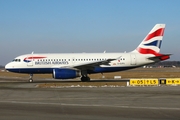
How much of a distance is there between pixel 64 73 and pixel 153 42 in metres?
12.2

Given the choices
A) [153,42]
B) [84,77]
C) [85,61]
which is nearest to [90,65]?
[85,61]

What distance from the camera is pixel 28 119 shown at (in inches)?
429

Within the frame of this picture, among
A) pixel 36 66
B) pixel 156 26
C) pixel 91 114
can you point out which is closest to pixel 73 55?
pixel 36 66

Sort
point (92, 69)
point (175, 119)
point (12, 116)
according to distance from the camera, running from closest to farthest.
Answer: point (175, 119), point (12, 116), point (92, 69)

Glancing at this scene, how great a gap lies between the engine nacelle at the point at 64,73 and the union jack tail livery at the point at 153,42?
30.0 ft

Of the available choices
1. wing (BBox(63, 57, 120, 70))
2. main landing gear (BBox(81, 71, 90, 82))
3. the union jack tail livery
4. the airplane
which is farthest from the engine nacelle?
the union jack tail livery

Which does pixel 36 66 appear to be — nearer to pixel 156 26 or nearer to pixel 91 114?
pixel 156 26

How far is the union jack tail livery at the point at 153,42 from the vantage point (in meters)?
39.1

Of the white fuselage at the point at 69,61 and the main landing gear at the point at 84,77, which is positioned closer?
the main landing gear at the point at 84,77

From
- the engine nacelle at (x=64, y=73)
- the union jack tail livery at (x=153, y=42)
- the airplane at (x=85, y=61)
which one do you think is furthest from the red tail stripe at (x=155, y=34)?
the engine nacelle at (x=64, y=73)

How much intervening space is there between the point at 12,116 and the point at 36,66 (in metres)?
26.5

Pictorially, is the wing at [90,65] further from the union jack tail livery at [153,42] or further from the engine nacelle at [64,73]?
the union jack tail livery at [153,42]

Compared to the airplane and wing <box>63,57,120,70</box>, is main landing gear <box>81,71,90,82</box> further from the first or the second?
wing <box>63,57,120,70</box>

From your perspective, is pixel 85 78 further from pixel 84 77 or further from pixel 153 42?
pixel 153 42
